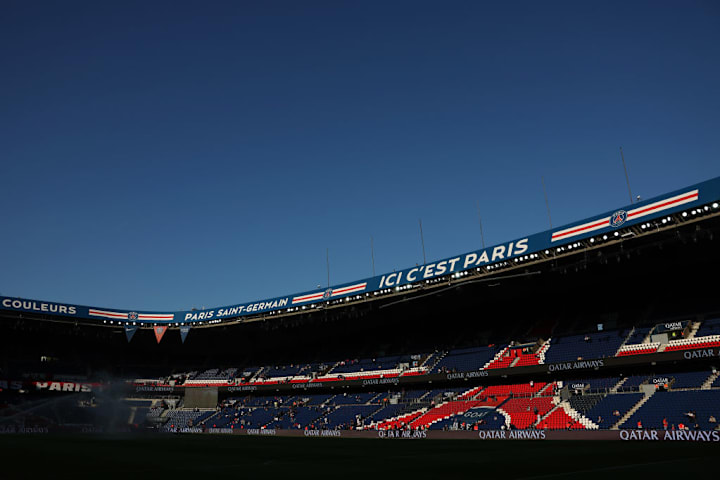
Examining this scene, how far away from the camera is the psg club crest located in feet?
120

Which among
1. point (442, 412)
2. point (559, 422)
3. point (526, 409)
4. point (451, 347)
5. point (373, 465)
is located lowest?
point (373, 465)

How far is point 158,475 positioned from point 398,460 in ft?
30.5

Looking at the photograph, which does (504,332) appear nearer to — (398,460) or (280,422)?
(280,422)

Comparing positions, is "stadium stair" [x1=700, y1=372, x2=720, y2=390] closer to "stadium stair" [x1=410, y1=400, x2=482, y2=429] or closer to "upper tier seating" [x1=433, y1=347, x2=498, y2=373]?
"stadium stair" [x1=410, y1=400, x2=482, y2=429]

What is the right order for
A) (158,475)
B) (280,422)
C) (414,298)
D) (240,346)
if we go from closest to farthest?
(158,475)
(414,298)
(280,422)
(240,346)

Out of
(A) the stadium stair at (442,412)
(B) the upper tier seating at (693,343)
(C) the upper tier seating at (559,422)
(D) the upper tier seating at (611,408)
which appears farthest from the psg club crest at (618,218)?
(A) the stadium stair at (442,412)

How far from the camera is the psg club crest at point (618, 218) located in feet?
120

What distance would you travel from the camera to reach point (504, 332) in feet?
181

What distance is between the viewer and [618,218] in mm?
36844

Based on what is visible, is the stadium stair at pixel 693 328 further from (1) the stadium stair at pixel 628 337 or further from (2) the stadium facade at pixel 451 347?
(1) the stadium stair at pixel 628 337

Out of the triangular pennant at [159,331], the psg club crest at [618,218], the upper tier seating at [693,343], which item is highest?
the triangular pennant at [159,331]

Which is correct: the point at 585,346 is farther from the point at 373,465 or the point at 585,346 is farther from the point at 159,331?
the point at 159,331

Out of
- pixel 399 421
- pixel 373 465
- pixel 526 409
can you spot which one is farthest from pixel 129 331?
pixel 373 465

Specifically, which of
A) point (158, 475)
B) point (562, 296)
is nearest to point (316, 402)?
point (562, 296)
